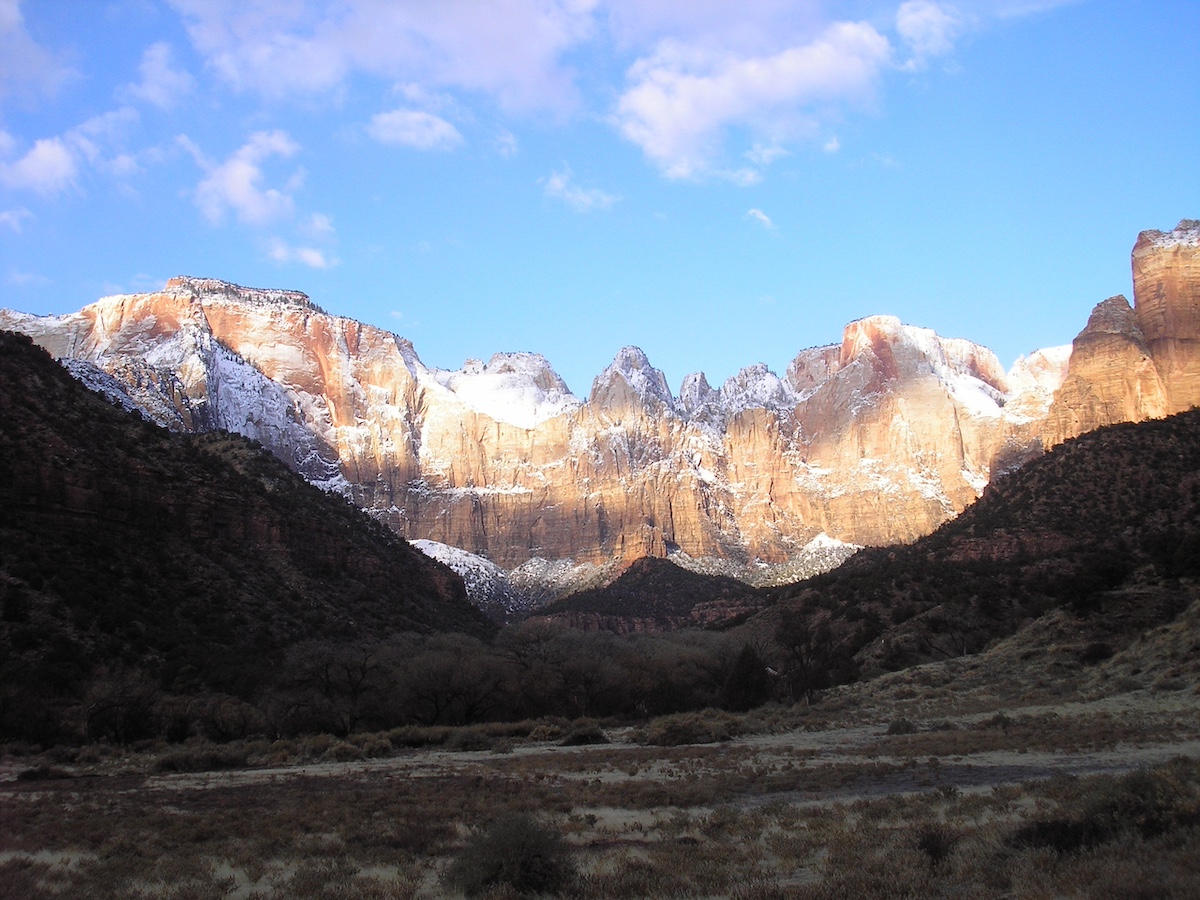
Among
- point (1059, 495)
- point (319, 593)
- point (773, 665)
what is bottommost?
point (773, 665)

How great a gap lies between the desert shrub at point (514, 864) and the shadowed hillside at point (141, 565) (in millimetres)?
27718

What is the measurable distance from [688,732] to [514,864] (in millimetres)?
24484

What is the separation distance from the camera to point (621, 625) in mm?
121250

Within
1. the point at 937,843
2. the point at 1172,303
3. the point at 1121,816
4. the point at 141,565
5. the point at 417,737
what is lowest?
the point at 417,737

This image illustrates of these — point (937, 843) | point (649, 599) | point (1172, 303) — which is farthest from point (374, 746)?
Result: point (1172, 303)

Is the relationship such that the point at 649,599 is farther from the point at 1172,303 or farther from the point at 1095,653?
the point at 1095,653

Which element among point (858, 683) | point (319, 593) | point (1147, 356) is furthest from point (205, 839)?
point (1147, 356)

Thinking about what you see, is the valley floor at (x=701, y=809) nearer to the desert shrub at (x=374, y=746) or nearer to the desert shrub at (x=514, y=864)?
the desert shrub at (x=374, y=746)

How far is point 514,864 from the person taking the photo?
12.3 metres

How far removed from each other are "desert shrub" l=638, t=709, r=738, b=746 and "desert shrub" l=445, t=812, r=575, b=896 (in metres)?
22.9

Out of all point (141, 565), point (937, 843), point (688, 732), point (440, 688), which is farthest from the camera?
point (141, 565)

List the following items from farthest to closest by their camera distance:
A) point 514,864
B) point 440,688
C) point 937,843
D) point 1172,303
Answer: point 1172,303 < point 440,688 < point 937,843 < point 514,864

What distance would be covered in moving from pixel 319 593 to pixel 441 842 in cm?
5104

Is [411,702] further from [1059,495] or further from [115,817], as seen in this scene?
[1059,495]
